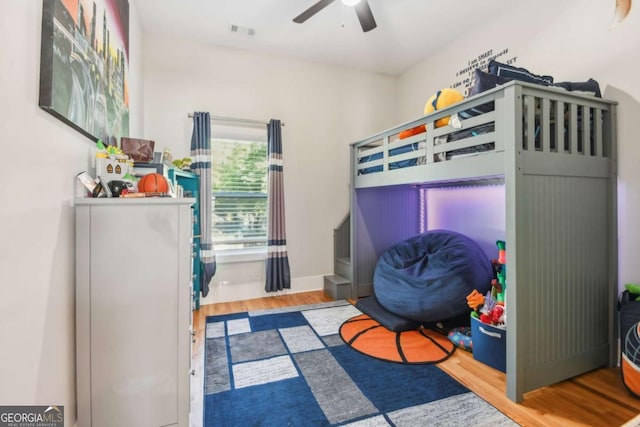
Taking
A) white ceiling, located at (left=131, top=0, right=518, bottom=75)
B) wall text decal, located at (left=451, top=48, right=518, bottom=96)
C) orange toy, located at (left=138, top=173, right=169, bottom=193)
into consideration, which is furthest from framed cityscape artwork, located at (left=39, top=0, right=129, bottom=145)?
wall text decal, located at (left=451, top=48, right=518, bottom=96)

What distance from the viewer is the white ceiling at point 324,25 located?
8.73 feet

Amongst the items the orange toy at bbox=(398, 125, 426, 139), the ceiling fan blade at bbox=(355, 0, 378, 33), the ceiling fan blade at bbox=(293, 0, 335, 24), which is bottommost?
the orange toy at bbox=(398, 125, 426, 139)

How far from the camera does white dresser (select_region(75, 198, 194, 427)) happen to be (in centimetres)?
128

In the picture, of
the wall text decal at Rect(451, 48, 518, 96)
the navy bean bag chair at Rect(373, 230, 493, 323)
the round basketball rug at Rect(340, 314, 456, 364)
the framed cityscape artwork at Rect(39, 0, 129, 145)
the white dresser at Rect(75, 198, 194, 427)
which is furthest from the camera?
the wall text decal at Rect(451, 48, 518, 96)

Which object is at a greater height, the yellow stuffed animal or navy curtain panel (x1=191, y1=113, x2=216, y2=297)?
the yellow stuffed animal

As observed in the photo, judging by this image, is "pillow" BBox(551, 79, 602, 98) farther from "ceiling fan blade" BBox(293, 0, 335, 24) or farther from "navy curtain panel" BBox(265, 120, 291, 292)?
"navy curtain panel" BBox(265, 120, 291, 292)

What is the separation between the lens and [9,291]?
2.91 feet

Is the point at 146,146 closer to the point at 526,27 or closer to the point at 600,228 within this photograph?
the point at 600,228

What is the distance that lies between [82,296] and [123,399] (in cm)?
46

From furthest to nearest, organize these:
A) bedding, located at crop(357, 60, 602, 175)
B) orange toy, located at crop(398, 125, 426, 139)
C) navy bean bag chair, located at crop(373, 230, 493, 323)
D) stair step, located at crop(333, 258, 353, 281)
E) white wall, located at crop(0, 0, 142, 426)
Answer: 1. stair step, located at crop(333, 258, 353, 281)
2. orange toy, located at crop(398, 125, 426, 139)
3. navy bean bag chair, located at crop(373, 230, 493, 323)
4. bedding, located at crop(357, 60, 602, 175)
5. white wall, located at crop(0, 0, 142, 426)

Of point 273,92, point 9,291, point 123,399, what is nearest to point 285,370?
point 123,399

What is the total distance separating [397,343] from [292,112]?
2.70 meters

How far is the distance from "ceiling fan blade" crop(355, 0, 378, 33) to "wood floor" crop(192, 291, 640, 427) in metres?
2.58

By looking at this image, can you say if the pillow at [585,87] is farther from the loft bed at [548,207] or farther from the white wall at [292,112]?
the white wall at [292,112]
